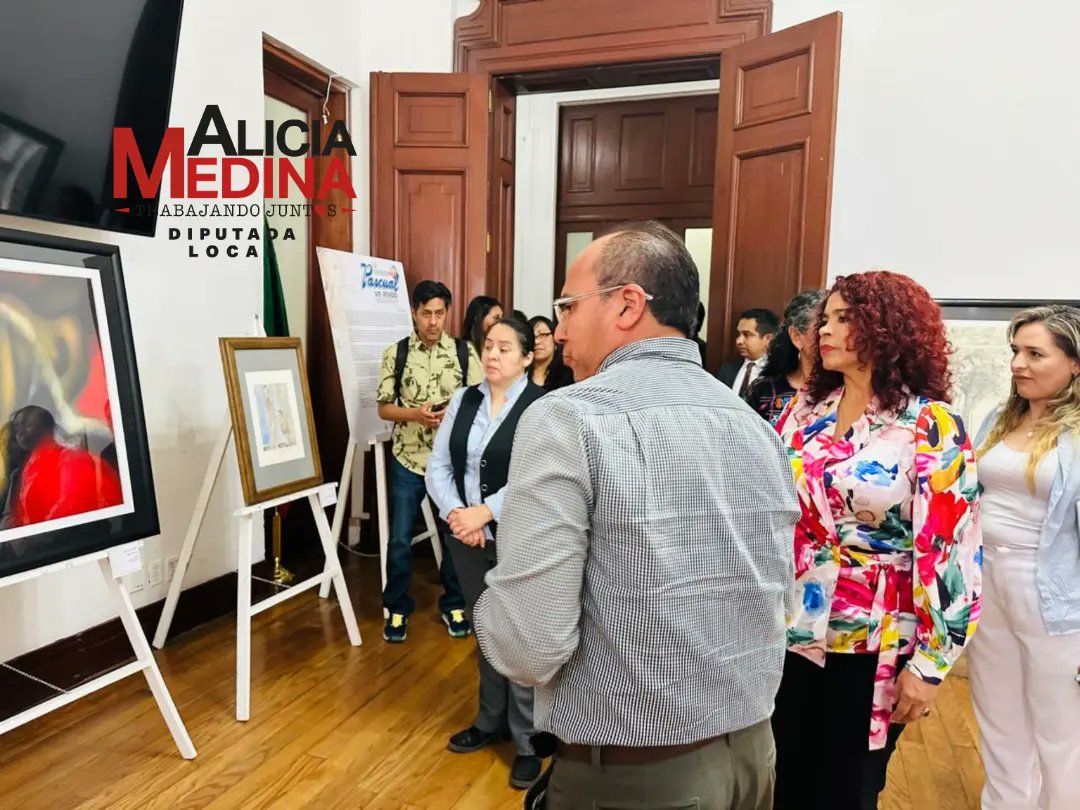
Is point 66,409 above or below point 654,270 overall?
below

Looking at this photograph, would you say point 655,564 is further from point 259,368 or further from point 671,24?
point 671,24

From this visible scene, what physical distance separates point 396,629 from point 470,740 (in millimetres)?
860

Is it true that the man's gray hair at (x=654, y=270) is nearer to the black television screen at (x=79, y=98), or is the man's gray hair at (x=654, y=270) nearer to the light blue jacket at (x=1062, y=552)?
the light blue jacket at (x=1062, y=552)

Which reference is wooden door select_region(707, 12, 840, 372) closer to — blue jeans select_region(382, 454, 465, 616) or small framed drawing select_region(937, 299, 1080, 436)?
small framed drawing select_region(937, 299, 1080, 436)

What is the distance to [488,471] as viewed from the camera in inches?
84.8

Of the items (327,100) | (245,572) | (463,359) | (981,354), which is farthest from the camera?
(327,100)

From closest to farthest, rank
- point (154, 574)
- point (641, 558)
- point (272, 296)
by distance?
point (641, 558) → point (154, 574) → point (272, 296)

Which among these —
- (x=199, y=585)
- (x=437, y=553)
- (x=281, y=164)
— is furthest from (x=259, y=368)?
(x=281, y=164)

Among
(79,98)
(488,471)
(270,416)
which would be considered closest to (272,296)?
(270,416)

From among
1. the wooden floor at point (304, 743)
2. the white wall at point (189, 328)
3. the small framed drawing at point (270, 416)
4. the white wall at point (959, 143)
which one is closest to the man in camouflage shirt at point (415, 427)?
the wooden floor at point (304, 743)

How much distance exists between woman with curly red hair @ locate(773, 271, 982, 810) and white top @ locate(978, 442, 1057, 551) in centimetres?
60

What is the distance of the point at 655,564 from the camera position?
0.92 metres

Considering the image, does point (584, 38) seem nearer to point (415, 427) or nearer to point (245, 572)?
point (415, 427)

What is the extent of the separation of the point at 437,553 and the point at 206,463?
3.70 feet
